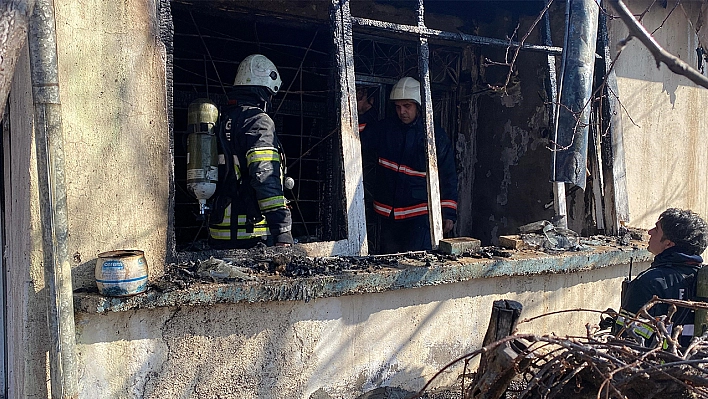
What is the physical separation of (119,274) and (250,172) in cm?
121

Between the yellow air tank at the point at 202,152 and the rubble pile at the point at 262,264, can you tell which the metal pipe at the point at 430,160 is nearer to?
the rubble pile at the point at 262,264

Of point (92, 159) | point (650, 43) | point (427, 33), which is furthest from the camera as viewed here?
point (427, 33)

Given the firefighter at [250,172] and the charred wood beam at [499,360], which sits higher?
the firefighter at [250,172]

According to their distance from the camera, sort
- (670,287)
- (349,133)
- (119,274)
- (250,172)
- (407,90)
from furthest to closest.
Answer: (407,90) < (349,133) < (250,172) < (670,287) < (119,274)

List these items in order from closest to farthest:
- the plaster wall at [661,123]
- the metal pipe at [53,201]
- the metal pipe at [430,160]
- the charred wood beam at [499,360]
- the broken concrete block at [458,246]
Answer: the charred wood beam at [499,360] → the metal pipe at [53,201] → the broken concrete block at [458,246] → the metal pipe at [430,160] → the plaster wall at [661,123]

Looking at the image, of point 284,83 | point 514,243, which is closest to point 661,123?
point 514,243

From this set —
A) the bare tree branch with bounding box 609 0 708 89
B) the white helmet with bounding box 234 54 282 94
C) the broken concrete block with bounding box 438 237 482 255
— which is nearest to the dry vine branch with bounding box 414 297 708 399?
the bare tree branch with bounding box 609 0 708 89

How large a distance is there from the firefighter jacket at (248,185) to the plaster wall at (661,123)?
377 cm

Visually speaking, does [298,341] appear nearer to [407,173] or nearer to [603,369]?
[603,369]

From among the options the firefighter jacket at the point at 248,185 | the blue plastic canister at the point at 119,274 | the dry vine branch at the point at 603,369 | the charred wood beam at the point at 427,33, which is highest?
the charred wood beam at the point at 427,33

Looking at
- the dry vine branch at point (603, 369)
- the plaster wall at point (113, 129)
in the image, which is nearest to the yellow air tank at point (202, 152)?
the plaster wall at point (113, 129)

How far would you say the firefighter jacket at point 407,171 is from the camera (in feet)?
17.4

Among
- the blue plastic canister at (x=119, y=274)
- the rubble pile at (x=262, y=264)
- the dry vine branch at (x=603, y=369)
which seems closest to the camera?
the dry vine branch at (x=603, y=369)

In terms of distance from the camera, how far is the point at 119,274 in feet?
8.67
